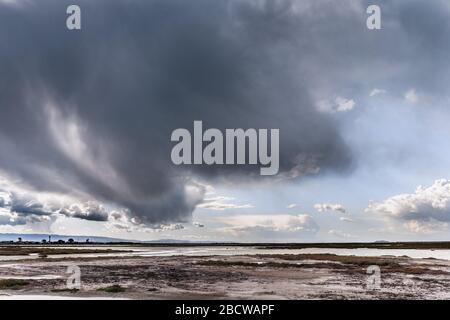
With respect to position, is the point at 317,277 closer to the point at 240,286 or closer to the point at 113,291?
the point at 240,286

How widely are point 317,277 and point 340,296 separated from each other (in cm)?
1151

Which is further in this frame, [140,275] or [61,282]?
[140,275]

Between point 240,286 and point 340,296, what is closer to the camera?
point 340,296
